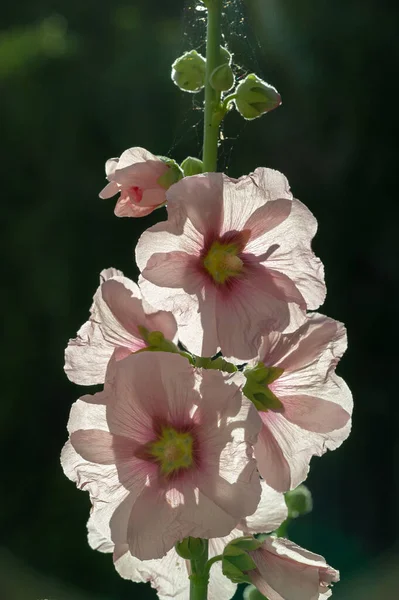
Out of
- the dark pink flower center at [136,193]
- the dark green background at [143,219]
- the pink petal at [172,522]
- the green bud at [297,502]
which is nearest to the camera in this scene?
the pink petal at [172,522]

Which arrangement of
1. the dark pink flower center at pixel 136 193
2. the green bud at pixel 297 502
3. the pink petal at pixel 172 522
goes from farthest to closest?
the green bud at pixel 297 502
the dark pink flower center at pixel 136 193
the pink petal at pixel 172 522

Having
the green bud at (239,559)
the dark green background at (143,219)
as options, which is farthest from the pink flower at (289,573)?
the dark green background at (143,219)

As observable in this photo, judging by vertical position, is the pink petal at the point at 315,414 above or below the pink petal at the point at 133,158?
below

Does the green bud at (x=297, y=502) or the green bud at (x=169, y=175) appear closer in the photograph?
the green bud at (x=169, y=175)

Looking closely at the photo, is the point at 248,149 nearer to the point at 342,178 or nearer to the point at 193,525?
the point at 342,178

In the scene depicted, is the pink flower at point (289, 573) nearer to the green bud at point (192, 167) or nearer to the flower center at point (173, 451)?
the flower center at point (173, 451)
